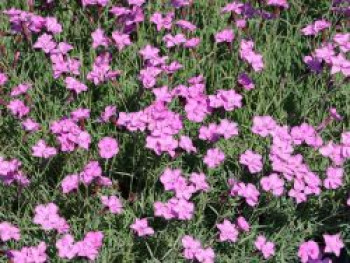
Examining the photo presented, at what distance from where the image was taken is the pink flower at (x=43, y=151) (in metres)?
2.28

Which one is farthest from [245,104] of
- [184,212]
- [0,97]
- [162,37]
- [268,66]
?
[0,97]

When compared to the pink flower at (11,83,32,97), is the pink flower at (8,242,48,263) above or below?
below

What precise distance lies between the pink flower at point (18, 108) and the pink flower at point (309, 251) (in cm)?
110

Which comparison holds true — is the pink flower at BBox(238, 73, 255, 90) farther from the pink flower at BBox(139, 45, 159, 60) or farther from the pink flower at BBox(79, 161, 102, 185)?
the pink flower at BBox(79, 161, 102, 185)

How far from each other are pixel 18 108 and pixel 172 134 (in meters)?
0.60

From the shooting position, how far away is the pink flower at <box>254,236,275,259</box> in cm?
218

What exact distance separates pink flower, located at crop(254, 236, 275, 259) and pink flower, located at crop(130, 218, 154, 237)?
0.35m

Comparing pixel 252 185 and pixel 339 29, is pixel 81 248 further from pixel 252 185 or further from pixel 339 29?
pixel 339 29

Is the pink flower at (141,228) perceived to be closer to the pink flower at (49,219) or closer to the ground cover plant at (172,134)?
the ground cover plant at (172,134)

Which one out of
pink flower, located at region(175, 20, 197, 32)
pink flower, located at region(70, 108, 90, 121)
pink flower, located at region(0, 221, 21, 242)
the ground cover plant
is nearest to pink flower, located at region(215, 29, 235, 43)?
the ground cover plant

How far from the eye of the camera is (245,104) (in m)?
2.74

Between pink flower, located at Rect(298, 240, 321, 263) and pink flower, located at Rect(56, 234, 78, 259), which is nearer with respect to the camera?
pink flower, located at Rect(56, 234, 78, 259)

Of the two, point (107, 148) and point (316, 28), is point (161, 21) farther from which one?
point (107, 148)

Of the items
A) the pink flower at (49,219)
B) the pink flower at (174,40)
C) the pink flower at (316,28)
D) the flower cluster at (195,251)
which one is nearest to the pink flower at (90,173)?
the pink flower at (49,219)
